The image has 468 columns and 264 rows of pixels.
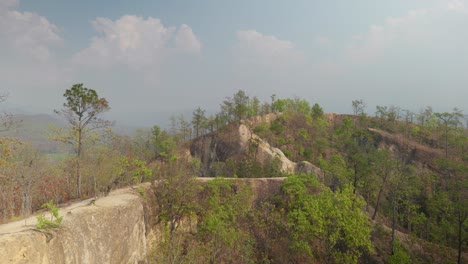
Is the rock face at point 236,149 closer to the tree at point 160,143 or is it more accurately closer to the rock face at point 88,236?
the tree at point 160,143

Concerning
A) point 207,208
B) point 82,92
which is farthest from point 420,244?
point 82,92

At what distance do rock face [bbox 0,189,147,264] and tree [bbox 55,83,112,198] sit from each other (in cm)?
1026

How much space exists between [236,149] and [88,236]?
45.7 metres

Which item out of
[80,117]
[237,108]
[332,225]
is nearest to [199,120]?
[237,108]

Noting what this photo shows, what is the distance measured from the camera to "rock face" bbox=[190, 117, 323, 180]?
55312 millimetres

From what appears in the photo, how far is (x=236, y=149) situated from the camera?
5947 cm

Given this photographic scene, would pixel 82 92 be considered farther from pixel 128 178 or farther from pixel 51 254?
pixel 51 254

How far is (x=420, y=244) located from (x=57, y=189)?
174 feet

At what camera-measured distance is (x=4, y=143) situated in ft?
63.3

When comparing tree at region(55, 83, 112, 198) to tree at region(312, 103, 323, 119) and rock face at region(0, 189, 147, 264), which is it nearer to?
rock face at region(0, 189, 147, 264)

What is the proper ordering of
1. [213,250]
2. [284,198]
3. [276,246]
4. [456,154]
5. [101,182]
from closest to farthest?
[213,250]
[101,182]
[276,246]
[284,198]
[456,154]

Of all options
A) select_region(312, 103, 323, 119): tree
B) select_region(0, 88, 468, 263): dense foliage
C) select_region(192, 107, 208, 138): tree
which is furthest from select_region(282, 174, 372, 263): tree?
select_region(312, 103, 323, 119): tree

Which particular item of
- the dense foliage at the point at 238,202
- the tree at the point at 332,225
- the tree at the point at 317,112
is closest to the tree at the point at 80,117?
the dense foliage at the point at 238,202

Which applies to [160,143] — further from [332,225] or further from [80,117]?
[332,225]
